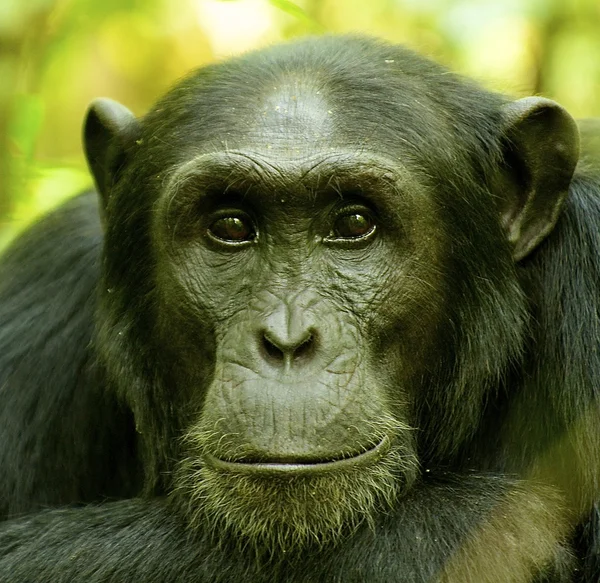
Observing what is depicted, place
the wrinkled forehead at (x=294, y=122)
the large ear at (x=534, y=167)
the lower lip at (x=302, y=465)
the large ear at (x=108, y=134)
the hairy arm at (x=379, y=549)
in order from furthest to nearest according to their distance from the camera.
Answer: the large ear at (x=108, y=134) < the large ear at (x=534, y=167) < the wrinkled forehead at (x=294, y=122) < the hairy arm at (x=379, y=549) < the lower lip at (x=302, y=465)

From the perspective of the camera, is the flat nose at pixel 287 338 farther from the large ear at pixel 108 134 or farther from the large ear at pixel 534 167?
the large ear at pixel 108 134

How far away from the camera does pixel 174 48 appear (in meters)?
14.8

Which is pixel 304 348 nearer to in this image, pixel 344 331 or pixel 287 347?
pixel 287 347

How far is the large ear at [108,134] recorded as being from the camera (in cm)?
545

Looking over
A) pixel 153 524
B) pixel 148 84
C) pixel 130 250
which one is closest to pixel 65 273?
pixel 130 250

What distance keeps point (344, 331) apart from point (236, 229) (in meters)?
0.69

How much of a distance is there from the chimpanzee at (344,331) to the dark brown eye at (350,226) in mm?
14

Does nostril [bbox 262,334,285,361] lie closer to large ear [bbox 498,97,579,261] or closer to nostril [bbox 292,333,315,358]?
nostril [bbox 292,333,315,358]

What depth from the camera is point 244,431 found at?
4223 millimetres

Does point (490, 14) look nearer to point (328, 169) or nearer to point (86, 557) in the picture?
point (328, 169)

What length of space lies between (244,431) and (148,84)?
11530mm

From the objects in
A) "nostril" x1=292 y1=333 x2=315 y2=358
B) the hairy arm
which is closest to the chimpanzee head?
"nostril" x1=292 y1=333 x2=315 y2=358

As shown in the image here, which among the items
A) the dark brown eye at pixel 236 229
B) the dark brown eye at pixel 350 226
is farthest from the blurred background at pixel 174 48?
the dark brown eye at pixel 350 226

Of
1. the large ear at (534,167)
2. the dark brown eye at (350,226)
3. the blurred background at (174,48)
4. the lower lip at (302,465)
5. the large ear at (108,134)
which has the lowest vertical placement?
the lower lip at (302,465)
